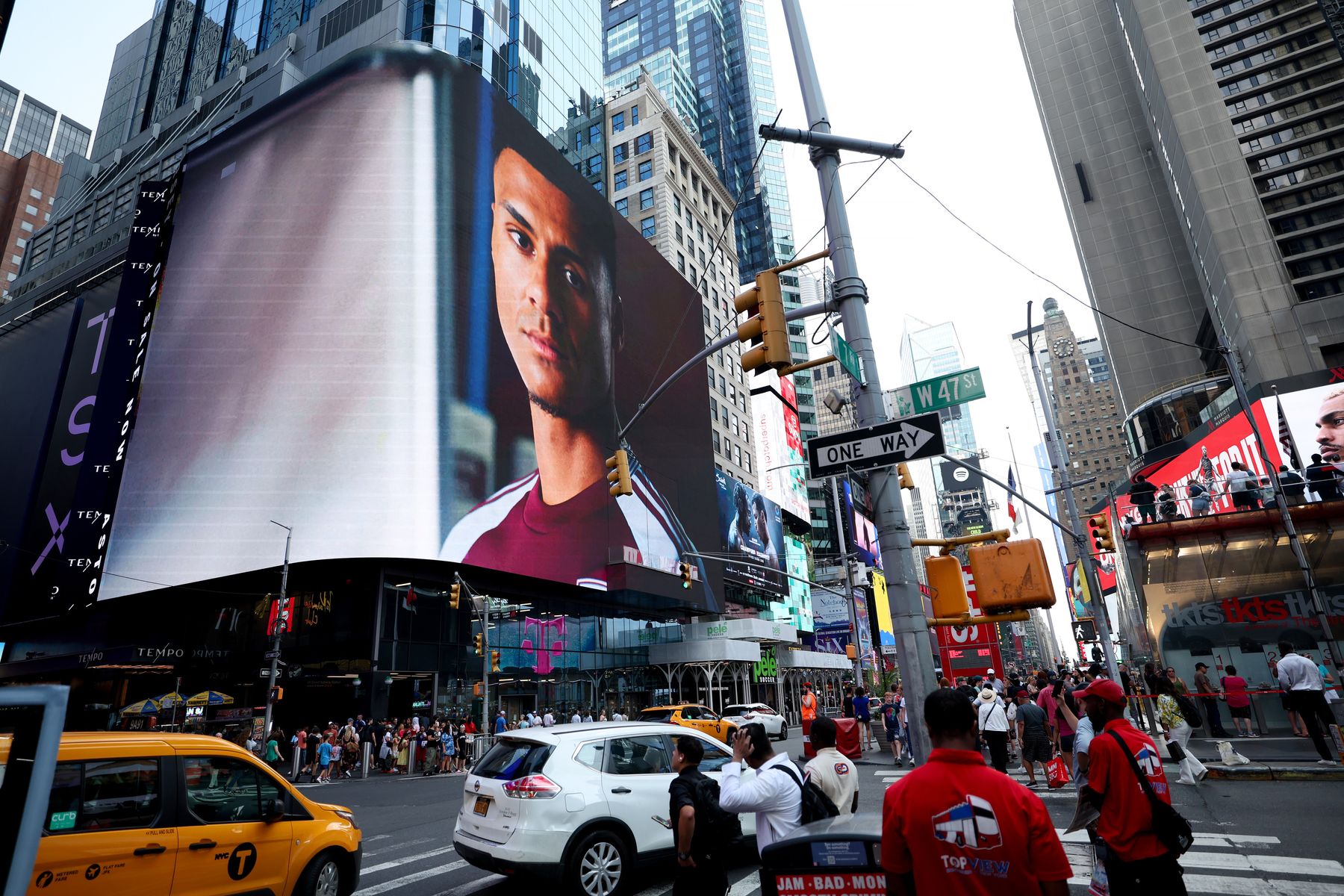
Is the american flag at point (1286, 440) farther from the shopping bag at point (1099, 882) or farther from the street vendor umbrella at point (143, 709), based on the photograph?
the street vendor umbrella at point (143, 709)

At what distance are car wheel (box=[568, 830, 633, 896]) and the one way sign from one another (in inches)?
172

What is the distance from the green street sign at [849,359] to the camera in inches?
276

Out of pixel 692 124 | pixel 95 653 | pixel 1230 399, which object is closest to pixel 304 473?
pixel 95 653

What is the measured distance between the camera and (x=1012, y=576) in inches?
256

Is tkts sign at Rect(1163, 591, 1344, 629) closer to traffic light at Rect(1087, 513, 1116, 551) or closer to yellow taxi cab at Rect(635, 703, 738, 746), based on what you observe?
traffic light at Rect(1087, 513, 1116, 551)

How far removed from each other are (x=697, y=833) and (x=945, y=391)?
15.9ft

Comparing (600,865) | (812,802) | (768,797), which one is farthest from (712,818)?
(600,865)

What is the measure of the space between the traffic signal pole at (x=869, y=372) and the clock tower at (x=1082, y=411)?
147065mm

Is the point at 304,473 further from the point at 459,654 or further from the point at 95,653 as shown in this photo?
the point at 95,653

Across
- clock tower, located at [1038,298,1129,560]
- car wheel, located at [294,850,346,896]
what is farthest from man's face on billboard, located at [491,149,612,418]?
clock tower, located at [1038,298,1129,560]

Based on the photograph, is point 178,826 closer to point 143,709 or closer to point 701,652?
point 143,709

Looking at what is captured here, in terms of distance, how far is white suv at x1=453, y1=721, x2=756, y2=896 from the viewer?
716 centimetres

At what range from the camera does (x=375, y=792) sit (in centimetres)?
1959

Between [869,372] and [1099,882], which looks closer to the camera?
[1099,882]
